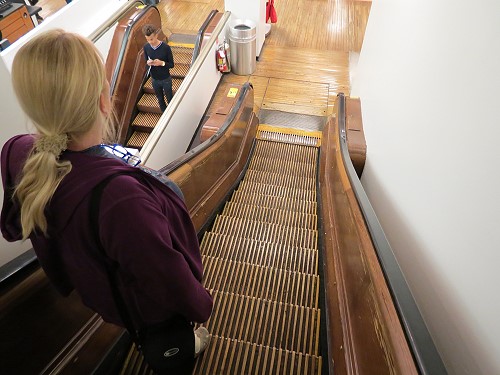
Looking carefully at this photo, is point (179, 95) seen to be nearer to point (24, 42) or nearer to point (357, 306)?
point (24, 42)

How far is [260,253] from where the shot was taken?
2887 mm

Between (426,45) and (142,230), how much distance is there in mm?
2262

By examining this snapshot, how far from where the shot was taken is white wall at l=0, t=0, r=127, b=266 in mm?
2582

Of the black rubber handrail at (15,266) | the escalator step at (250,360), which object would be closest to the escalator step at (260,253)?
the escalator step at (250,360)

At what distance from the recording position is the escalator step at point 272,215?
3414 mm

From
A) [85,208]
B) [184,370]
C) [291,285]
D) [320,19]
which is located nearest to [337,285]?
[291,285]

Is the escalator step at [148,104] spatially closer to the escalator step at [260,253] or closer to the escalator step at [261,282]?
the escalator step at [260,253]

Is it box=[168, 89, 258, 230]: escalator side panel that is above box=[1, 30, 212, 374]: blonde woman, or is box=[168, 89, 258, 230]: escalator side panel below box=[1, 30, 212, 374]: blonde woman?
below

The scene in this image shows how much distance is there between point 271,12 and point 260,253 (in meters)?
7.00

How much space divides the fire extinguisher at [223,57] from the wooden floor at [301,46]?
0.33 meters

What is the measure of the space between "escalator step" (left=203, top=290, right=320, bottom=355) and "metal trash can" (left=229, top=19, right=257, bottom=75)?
18.4 ft

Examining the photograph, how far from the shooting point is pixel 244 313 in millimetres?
2246

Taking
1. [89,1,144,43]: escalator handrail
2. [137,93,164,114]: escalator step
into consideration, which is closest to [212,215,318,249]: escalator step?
[89,1,144,43]: escalator handrail

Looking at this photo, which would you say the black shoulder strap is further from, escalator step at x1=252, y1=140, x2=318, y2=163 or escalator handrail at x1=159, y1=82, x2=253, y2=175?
escalator step at x1=252, y1=140, x2=318, y2=163
